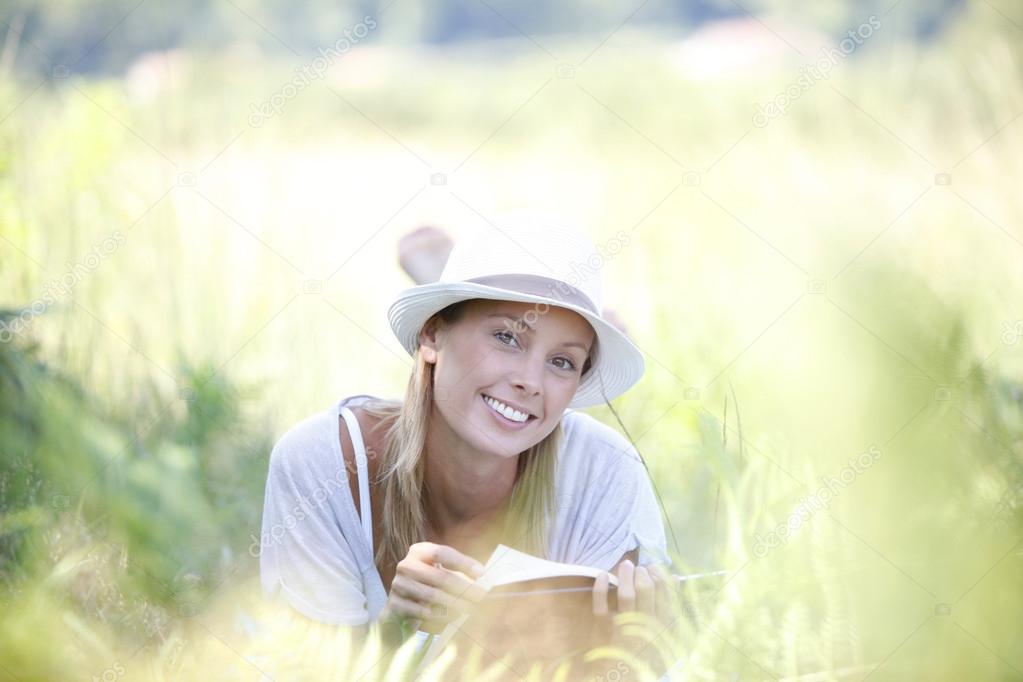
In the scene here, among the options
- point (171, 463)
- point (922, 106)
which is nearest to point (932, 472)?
point (922, 106)

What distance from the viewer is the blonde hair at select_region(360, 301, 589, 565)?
2.02 metres

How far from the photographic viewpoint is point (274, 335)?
2.48 meters

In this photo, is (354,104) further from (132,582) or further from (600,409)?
(132,582)

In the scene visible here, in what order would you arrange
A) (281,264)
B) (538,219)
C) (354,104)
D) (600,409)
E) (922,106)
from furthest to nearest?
(354,104) → (600,409) → (281,264) → (538,219) → (922,106)

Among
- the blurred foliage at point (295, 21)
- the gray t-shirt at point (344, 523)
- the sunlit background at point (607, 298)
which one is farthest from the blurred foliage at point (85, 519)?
the blurred foliage at point (295, 21)

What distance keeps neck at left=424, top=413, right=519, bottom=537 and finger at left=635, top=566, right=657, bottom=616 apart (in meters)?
0.54

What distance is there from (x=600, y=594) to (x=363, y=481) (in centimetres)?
63

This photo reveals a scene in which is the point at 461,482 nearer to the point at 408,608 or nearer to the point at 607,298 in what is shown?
the point at 408,608

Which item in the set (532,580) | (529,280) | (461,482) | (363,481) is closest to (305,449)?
(363,481)

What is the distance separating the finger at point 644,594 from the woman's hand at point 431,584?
0.25m

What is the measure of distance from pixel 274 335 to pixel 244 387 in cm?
20

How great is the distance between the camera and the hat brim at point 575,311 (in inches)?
72.4

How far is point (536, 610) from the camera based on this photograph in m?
1.54

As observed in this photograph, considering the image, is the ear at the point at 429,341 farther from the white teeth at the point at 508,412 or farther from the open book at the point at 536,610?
the open book at the point at 536,610
